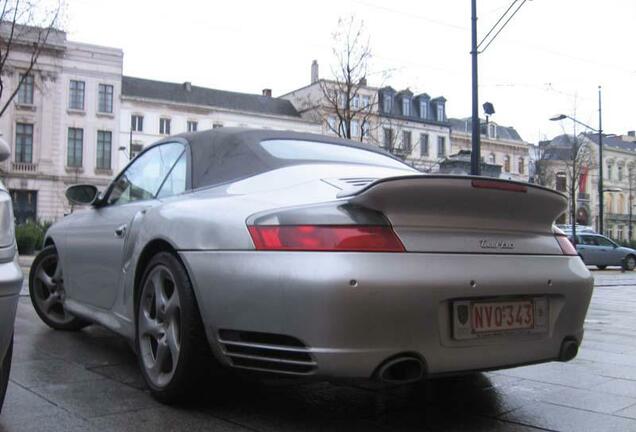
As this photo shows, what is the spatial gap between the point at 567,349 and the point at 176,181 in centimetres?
231

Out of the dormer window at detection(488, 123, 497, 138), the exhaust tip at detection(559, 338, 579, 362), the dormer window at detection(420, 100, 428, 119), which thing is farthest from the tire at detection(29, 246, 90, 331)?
the dormer window at detection(488, 123, 497, 138)

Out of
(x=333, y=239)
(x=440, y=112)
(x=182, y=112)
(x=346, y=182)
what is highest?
(x=440, y=112)

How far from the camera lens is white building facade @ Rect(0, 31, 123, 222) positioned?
46.4m

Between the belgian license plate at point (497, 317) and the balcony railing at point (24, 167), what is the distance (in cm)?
4972

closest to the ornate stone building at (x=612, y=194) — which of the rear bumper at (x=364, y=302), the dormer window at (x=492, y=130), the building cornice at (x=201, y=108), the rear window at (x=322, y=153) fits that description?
the dormer window at (x=492, y=130)

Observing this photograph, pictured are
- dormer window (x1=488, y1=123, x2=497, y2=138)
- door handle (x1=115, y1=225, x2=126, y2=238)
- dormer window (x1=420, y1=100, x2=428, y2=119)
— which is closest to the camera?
door handle (x1=115, y1=225, x2=126, y2=238)

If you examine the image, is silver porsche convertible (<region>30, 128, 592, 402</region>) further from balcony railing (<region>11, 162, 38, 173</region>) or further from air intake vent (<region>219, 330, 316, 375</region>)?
balcony railing (<region>11, 162, 38, 173</region>)

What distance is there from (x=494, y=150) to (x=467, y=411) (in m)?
65.9

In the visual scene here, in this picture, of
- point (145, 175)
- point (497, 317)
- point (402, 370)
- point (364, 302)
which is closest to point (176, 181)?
point (145, 175)

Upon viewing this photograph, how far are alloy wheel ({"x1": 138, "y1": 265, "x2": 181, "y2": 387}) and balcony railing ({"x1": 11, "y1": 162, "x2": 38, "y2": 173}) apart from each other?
159 ft

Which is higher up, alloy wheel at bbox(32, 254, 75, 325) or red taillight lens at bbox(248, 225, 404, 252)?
red taillight lens at bbox(248, 225, 404, 252)

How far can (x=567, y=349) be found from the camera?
9.63ft

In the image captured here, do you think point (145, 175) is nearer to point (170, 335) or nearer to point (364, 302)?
point (170, 335)

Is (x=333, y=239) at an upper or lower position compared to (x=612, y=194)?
lower
